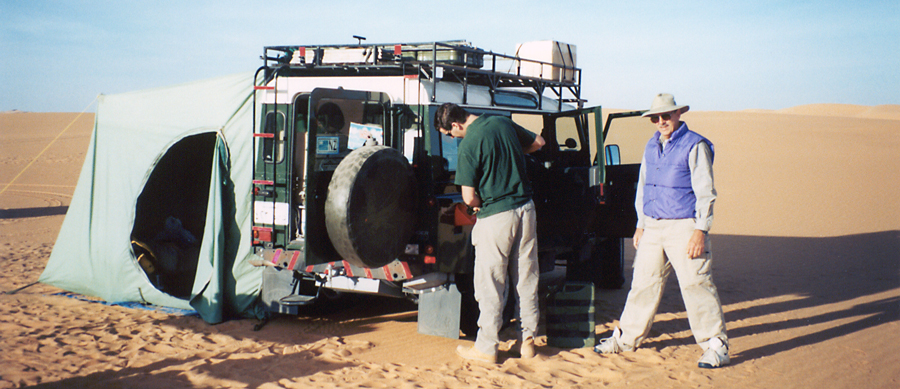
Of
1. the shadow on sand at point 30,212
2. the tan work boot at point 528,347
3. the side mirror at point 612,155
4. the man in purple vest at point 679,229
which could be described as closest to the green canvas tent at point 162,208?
the tan work boot at point 528,347

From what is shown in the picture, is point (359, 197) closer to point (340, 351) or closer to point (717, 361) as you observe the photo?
point (340, 351)

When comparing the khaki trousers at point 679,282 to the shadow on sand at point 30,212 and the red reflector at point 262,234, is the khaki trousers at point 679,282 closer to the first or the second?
the red reflector at point 262,234

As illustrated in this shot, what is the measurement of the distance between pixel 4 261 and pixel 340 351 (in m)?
6.18

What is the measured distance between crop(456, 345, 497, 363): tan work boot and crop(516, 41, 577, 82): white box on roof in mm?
3153

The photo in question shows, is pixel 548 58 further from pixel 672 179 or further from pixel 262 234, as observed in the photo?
pixel 262 234

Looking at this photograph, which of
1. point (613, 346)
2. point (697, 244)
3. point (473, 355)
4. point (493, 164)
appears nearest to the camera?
point (697, 244)

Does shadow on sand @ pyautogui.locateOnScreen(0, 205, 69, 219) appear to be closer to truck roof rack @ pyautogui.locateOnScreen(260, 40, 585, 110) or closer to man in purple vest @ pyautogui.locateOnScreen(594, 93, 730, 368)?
truck roof rack @ pyautogui.locateOnScreen(260, 40, 585, 110)

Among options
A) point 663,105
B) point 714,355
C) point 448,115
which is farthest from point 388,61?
point 714,355

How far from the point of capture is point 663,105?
473 centimetres

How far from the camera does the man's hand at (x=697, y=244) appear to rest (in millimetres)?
4434

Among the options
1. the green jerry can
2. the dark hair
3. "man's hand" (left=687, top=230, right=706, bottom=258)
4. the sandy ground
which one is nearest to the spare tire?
the dark hair

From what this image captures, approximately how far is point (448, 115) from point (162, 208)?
5122mm

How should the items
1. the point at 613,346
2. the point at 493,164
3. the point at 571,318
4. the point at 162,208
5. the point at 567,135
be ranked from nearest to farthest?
1. the point at 493,164
2. the point at 613,346
3. the point at 571,318
4. the point at 567,135
5. the point at 162,208

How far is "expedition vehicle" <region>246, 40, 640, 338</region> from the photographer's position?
4.58m
